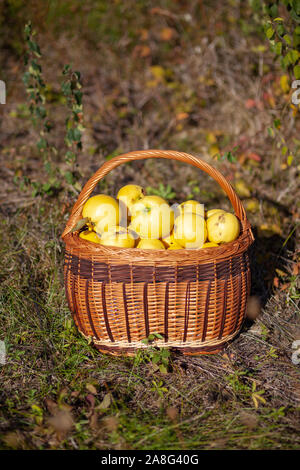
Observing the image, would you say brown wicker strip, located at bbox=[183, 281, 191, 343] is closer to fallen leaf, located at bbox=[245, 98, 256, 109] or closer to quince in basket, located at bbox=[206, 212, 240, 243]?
quince in basket, located at bbox=[206, 212, 240, 243]

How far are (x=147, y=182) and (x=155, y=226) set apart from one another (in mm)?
1806

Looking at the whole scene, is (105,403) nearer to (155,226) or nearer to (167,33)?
(155,226)

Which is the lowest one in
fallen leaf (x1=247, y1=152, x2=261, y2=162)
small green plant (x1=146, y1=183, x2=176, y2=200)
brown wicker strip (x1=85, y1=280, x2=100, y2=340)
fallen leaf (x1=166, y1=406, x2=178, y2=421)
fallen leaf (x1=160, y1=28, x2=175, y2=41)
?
fallen leaf (x1=166, y1=406, x2=178, y2=421)

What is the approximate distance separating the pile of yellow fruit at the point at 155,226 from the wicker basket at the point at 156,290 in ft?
0.26

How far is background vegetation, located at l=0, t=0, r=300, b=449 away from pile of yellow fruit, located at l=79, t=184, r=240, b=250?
55 cm

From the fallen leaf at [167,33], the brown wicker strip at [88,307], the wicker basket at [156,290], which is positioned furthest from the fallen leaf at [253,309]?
the fallen leaf at [167,33]

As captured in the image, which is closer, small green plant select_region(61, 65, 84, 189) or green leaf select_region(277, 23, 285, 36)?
green leaf select_region(277, 23, 285, 36)

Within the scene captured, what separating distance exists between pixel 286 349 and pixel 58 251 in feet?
5.04

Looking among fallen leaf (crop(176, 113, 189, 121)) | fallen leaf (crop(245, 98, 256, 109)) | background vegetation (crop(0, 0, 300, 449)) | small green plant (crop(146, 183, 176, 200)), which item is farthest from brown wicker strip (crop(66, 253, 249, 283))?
fallen leaf (crop(176, 113, 189, 121))

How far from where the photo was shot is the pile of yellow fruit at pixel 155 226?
1995 millimetres

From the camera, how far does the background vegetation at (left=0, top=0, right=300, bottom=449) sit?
67.8 inches

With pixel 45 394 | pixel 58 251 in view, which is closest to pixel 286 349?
pixel 45 394

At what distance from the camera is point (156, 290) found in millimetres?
1890

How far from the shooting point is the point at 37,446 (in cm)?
158
